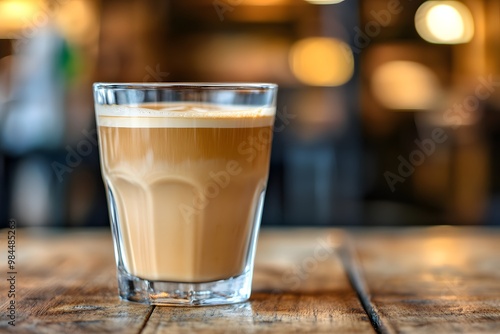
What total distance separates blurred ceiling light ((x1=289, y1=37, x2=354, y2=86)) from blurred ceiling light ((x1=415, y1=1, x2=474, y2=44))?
0.40m

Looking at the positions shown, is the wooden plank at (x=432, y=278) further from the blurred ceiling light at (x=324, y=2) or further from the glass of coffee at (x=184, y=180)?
the blurred ceiling light at (x=324, y=2)

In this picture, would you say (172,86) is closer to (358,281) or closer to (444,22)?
(358,281)

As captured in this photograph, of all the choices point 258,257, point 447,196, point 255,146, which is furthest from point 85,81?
point 255,146

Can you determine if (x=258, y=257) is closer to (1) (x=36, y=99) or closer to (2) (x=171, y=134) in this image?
(2) (x=171, y=134)

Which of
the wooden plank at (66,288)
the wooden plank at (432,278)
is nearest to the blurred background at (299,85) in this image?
the wooden plank at (432,278)

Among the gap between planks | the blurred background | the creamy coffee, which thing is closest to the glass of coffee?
the creamy coffee

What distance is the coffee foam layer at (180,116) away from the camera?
896mm

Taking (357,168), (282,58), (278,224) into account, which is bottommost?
(278,224)

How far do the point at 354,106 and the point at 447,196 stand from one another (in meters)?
0.69

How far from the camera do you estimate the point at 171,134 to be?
0.90 meters

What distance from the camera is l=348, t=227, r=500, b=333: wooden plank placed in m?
0.82

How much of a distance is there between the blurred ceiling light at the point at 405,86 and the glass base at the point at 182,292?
3222 mm

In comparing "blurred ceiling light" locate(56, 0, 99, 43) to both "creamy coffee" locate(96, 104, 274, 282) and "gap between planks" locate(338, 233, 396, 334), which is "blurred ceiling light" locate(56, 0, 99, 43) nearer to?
"gap between planks" locate(338, 233, 396, 334)

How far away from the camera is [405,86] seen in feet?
13.3
